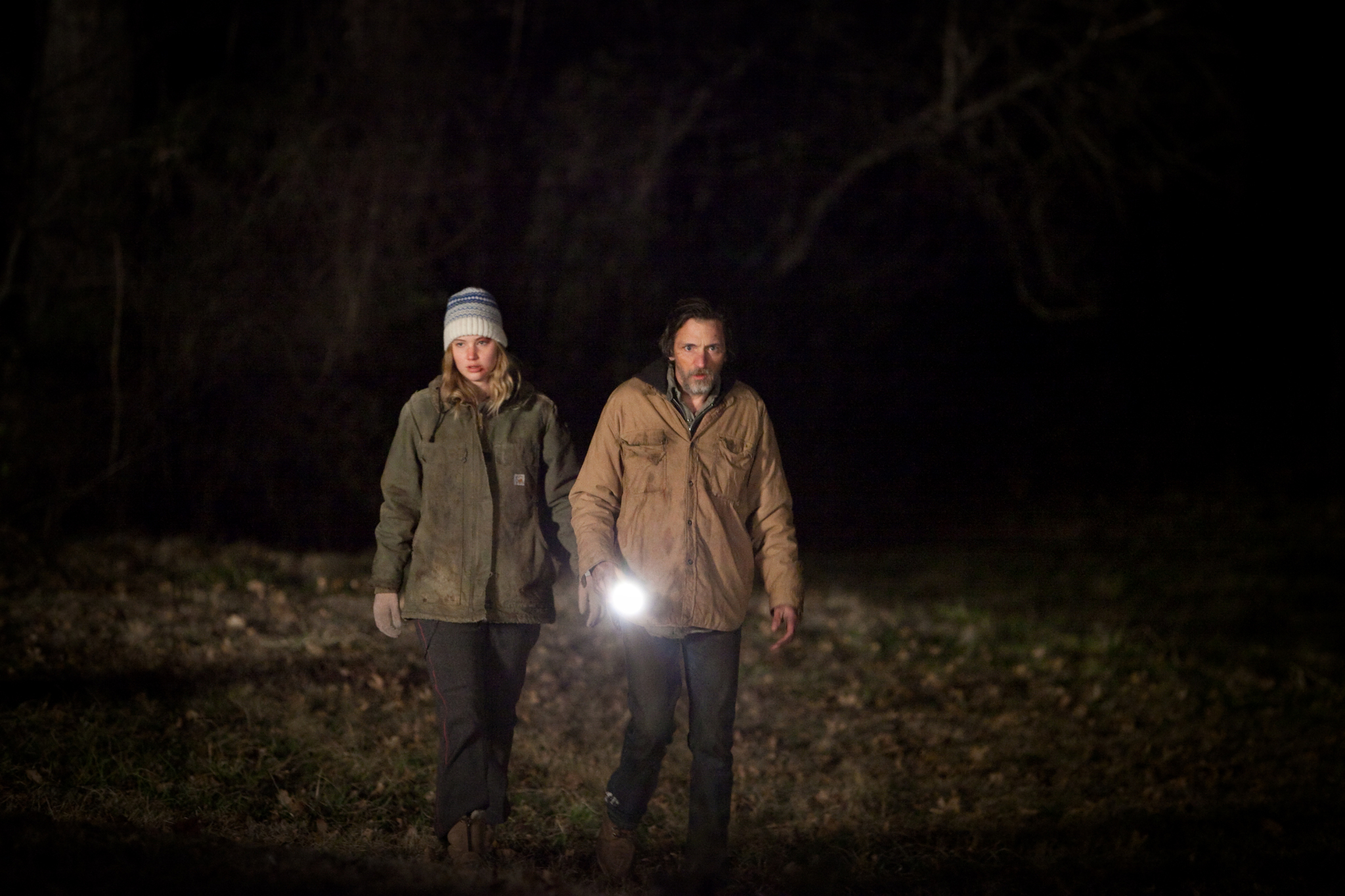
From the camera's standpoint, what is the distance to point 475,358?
5.00m

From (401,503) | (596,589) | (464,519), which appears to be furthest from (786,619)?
(401,503)

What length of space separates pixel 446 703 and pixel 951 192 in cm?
1895

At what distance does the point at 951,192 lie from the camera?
22234 mm

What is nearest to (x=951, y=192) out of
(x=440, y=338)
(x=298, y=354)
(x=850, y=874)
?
(x=440, y=338)

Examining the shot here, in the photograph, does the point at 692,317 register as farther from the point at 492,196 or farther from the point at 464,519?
the point at 492,196

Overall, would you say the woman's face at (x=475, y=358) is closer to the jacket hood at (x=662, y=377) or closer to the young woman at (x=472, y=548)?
the young woman at (x=472, y=548)

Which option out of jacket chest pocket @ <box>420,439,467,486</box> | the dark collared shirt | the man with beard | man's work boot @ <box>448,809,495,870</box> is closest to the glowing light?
the man with beard

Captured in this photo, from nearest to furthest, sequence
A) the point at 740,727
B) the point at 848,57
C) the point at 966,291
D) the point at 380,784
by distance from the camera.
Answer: the point at 380,784 < the point at 740,727 < the point at 848,57 < the point at 966,291

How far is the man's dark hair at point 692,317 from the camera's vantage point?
16.2 ft

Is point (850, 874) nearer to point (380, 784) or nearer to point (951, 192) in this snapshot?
point (380, 784)

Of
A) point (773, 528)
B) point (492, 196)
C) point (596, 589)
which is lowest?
point (596, 589)

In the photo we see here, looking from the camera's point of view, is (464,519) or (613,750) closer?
(464,519)

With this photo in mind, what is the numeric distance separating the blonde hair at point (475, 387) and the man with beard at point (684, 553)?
398mm

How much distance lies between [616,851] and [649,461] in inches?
59.0
